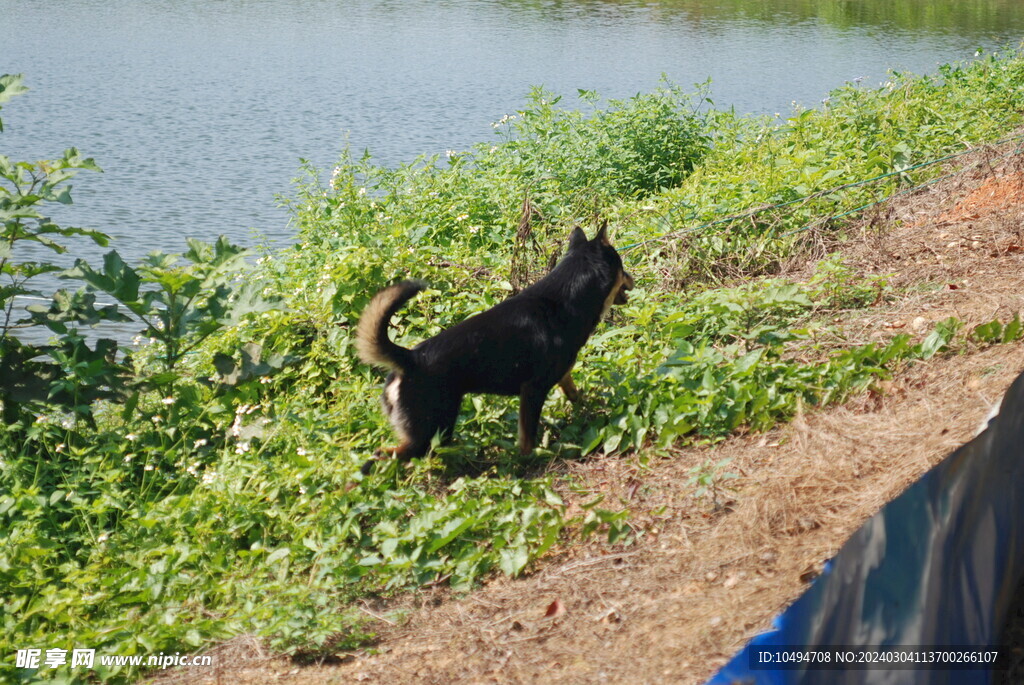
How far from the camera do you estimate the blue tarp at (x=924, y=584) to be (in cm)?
251

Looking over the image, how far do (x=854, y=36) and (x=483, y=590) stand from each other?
75.3 ft

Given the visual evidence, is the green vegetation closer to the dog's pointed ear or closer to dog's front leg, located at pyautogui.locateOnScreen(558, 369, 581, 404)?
dog's front leg, located at pyautogui.locateOnScreen(558, 369, 581, 404)

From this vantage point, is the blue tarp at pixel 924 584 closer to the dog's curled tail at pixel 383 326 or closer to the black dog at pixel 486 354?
the black dog at pixel 486 354

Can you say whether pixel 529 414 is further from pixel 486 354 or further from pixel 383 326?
pixel 383 326

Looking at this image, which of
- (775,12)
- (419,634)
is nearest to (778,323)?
(419,634)

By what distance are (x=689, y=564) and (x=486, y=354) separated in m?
1.67

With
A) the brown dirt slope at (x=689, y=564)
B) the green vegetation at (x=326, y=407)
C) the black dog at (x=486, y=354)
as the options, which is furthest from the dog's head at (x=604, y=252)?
the brown dirt slope at (x=689, y=564)

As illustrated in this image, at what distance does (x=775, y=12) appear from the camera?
27.2m

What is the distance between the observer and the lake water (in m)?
11.9

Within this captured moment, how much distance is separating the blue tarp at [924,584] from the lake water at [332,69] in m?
7.21

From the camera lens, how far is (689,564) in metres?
3.94

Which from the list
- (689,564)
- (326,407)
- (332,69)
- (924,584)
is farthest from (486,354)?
(332,69)

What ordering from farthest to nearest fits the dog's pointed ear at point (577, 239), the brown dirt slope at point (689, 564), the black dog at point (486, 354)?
the dog's pointed ear at point (577, 239) < the black dog at point (486, 354) < the brown dirt slope at point (689, 564)

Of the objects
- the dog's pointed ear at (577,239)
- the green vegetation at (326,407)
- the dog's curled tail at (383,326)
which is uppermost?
the dog's pointed ear at (577,239)
